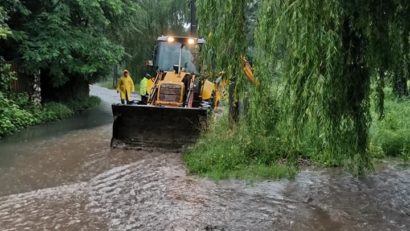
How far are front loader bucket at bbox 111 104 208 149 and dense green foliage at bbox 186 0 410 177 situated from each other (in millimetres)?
5351

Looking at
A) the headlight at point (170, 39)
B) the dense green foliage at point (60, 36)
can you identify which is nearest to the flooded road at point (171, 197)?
the headlight at point (170, 39)

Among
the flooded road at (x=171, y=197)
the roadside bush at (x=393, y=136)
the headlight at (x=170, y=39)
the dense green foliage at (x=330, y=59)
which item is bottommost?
the flooded road at (x=171, y=197)

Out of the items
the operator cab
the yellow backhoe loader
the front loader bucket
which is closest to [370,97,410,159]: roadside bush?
the yellow backhoe loader

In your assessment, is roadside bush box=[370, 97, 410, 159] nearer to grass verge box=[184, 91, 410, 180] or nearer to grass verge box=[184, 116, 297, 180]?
grass verge box=[184, 91, 410, 180]

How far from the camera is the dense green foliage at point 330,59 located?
15.5 feet

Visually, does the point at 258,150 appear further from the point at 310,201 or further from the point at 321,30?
the point at 321,30

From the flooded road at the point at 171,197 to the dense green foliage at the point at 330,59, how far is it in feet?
4.70

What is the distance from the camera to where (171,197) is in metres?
8.14

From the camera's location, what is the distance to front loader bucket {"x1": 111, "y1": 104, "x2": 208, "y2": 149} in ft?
37.8

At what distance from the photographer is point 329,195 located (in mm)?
8367

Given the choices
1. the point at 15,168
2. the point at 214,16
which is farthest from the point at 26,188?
the point at 214,16

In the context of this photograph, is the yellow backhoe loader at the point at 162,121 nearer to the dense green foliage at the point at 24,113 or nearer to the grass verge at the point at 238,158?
the grass verge at the point at 238,158

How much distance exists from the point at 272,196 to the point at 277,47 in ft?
11.3

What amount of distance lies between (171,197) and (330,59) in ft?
14.0
